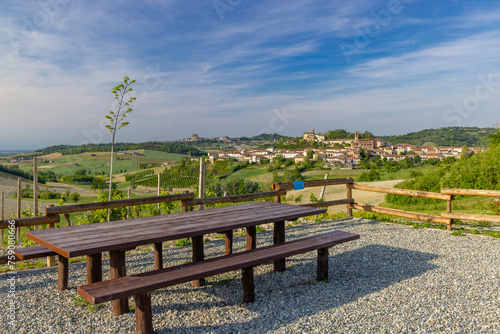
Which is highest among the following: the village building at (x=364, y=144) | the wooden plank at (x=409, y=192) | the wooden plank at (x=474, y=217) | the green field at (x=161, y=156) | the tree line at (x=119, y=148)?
the village building at (x=364, y=144)

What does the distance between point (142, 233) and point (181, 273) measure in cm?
60

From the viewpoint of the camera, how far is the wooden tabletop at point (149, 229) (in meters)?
2.76

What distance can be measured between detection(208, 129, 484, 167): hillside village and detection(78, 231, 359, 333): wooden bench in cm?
4533

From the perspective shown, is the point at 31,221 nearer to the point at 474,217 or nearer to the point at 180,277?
the point at 180,277

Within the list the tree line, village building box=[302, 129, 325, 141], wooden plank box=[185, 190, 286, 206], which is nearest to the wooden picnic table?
wooden plank box=[185, 190, 286, 206]

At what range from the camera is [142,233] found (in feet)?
10.5

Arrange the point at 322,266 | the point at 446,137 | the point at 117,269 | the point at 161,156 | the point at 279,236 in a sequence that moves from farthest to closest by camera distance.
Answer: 1. the point at 446,137
2. the point at 161,156
3. the point at 279,236
4. the point at 322,266
5. the point at 117,269

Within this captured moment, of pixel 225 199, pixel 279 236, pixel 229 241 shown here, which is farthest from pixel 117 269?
pixel 225 199

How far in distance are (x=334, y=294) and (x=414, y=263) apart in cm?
179

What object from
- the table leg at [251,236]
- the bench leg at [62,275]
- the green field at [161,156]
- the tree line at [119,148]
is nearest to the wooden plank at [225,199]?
the table leg at [251,236]

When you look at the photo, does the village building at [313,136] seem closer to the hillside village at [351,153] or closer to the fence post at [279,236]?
the hillside village at [351,153]

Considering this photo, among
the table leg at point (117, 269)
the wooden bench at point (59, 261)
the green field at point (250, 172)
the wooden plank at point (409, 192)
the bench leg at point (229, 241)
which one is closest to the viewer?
the table leg at point (117, 269)

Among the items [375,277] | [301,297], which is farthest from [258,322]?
[375,277]

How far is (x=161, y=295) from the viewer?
3.61 meters
